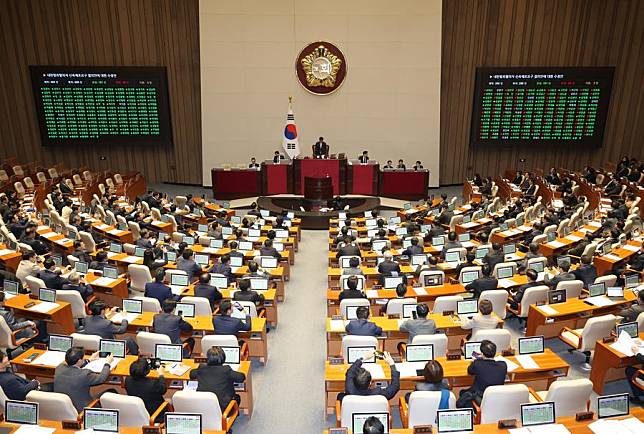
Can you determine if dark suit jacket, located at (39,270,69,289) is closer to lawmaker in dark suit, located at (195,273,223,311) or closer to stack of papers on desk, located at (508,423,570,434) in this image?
lawmaker in dark suit, located at (195,273,223,311)

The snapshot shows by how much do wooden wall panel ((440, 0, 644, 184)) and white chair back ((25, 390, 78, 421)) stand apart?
1959cm

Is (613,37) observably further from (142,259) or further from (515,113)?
(142,259)

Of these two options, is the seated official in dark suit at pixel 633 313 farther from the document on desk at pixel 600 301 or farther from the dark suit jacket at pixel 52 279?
the dark suit jacket at pixel 52 279

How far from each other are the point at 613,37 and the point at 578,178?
710 centimetres

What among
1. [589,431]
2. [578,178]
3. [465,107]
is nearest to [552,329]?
[589,431]

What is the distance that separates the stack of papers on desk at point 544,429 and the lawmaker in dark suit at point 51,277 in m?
8.06

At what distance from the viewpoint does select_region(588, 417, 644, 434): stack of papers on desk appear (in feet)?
17.0

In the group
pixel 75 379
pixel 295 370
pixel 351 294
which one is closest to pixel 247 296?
pixel 295 370

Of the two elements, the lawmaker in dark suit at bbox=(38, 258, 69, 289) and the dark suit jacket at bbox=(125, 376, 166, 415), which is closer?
the dark suit jacket at bbox=(125, 376, 166, 415)

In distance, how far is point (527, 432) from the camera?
526cm

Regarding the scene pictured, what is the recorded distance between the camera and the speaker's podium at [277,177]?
67.2 feet

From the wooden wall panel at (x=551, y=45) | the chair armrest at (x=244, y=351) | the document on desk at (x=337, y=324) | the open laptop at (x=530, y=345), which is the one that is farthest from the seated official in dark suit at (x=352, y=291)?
the wooden wall panel at (x=551, y=45)

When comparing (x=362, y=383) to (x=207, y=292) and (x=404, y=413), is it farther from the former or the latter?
(x=207, y=292)

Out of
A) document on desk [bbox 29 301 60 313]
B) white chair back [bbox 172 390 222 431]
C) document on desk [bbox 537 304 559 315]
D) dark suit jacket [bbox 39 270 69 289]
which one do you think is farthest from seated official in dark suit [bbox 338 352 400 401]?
dark suit jacket [bbox 39 270 69 289]
